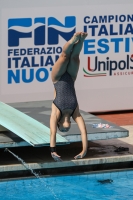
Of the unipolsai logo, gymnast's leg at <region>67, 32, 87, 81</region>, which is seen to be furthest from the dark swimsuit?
the unipolsai logo

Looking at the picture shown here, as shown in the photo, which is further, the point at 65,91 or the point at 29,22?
the point at 29,22

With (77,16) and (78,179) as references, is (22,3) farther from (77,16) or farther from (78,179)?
(78,179)

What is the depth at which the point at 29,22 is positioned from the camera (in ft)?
43.9

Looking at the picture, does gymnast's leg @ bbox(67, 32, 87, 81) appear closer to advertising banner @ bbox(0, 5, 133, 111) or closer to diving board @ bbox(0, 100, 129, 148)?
diving board @ bbox(0, 100, 129, 148)

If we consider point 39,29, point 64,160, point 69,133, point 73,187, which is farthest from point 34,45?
point 73,187

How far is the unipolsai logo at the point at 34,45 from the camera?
43.7 ft

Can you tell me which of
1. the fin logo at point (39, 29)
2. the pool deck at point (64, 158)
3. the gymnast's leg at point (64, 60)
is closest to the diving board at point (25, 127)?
the pool deck at point (64, 158)

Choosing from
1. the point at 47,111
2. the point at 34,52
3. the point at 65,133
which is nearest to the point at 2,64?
the point at 34,52

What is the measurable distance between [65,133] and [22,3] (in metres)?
3.80

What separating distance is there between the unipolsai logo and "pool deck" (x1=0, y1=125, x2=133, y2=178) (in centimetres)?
226

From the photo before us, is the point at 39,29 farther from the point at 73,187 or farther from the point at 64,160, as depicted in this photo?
the point at 73,187

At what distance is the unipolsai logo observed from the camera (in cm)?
1332

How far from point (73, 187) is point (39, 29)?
4.27 meters

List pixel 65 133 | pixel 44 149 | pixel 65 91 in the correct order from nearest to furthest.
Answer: pixel 65 91 < pixel 65 133 < pixel 44 149
